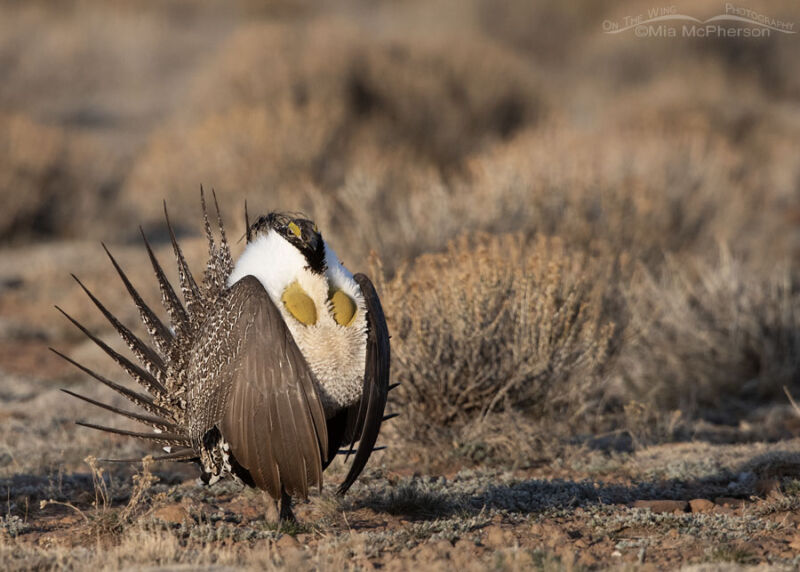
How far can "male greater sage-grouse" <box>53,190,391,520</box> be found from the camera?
125 inches

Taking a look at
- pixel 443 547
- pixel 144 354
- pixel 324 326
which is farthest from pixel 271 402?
pixel 144 354

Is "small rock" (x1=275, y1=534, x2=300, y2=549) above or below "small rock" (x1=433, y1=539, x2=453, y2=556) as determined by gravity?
above

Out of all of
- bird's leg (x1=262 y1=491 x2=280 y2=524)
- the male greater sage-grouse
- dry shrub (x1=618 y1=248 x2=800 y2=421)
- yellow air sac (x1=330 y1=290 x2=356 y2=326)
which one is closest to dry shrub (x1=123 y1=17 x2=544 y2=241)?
dry shrub (x1=618 y1=248 x2=800 y2=421)

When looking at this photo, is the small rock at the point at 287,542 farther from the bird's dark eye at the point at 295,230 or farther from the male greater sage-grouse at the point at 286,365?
the bird's dark eye at the point at 295,230

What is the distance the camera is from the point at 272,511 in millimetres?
3678

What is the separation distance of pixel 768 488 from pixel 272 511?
213cm

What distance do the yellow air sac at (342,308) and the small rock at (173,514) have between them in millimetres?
1096

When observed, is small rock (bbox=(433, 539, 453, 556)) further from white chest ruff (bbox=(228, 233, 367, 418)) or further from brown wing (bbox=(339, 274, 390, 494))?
white chest ruff (bbox=(228, 233, 367, 418))

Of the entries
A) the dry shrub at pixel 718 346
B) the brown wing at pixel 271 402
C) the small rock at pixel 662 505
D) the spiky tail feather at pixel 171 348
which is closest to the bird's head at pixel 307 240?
the brown wing at pixel 271 402

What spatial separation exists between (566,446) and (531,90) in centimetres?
1083

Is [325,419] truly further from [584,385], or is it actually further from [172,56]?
[172,56]

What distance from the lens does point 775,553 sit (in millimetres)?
3314

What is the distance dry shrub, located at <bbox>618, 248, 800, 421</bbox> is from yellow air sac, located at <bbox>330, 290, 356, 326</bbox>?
404 cm

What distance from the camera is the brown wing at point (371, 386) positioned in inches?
130
